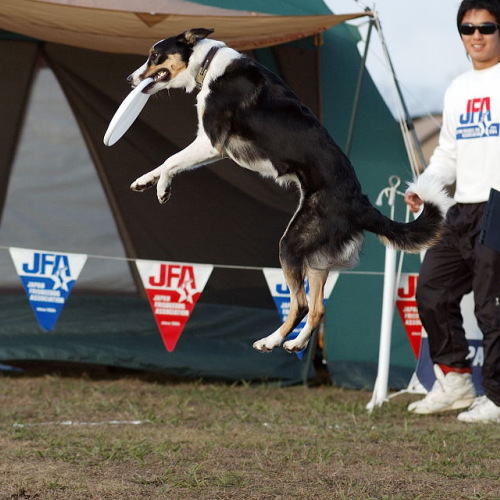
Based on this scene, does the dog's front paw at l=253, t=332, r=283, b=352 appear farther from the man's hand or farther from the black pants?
the black pants

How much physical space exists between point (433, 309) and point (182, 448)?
5.56 feet

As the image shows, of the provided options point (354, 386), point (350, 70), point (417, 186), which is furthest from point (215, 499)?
point (350, 70)

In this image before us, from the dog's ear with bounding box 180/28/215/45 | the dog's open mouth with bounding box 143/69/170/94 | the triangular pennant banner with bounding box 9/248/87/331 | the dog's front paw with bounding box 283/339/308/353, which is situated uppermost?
the dog's ear with bounding box 180/28/215/45

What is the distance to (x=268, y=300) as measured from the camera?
22.9 feet

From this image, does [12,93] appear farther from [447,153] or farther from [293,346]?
[293,346]

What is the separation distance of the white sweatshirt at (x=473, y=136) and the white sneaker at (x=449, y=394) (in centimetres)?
110

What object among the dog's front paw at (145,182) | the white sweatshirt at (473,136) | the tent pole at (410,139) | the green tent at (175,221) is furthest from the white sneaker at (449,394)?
the dog's front paw at (145,182)

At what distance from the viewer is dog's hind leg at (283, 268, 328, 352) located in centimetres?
350

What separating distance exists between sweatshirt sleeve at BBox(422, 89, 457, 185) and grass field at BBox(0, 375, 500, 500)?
141 centimetres

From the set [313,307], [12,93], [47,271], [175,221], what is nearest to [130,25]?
[12,93]

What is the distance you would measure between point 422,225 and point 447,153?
190 centimetres

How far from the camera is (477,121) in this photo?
5133 mm

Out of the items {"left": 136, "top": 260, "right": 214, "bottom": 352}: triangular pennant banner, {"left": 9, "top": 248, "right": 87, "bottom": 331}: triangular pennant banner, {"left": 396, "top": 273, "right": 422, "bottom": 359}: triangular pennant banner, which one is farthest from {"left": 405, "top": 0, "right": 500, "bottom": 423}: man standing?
{"left": 9, "top": 248, "right": 87, "bottom": 331}: triangular pennant banner

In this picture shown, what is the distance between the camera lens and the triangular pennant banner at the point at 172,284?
6023 mm
